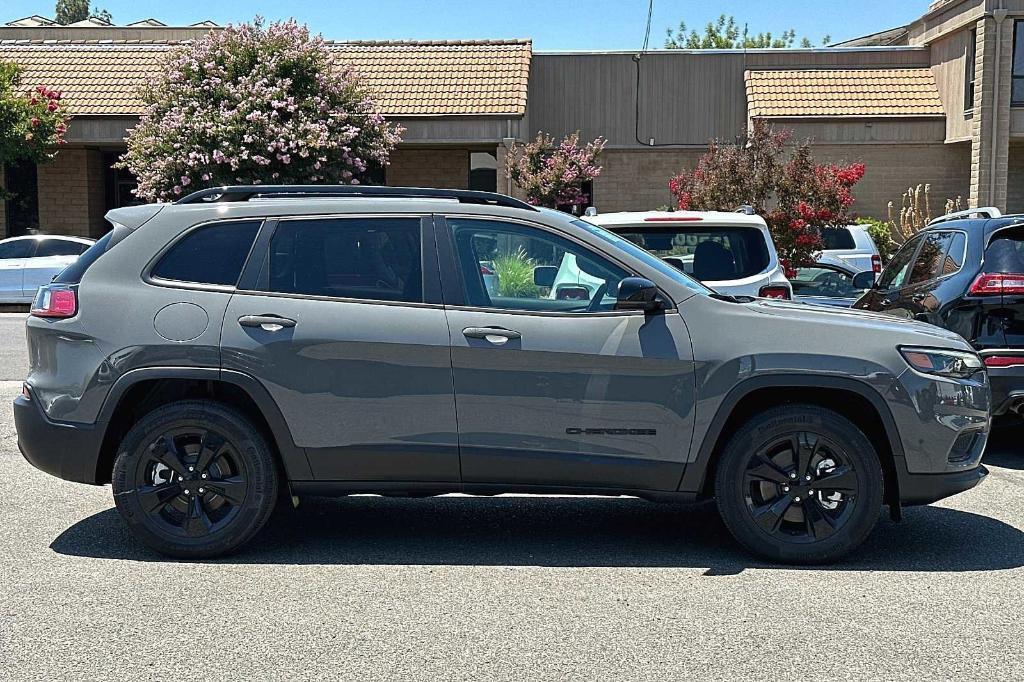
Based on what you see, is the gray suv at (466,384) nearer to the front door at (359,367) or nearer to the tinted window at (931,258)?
the front door at (359,367)

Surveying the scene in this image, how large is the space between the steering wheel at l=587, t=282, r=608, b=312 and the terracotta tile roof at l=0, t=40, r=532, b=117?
774 inches

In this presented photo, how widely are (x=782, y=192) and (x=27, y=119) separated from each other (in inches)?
625

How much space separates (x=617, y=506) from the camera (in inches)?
287

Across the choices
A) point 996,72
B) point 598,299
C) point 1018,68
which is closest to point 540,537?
point 598,299

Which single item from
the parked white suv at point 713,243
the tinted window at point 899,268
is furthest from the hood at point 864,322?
the tinted window at point 899,268

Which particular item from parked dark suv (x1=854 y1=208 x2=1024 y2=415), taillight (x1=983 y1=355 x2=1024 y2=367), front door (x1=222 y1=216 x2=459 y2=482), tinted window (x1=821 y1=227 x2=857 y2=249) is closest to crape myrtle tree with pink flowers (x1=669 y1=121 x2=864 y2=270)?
tinted window (x1=821 y1=227 x2=857 y2=249)

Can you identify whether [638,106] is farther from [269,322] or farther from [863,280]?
[269,322]

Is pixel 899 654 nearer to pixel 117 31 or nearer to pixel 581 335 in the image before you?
pixel 581 335

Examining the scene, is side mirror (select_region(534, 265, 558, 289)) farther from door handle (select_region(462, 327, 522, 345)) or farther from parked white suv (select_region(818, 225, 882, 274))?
parked white suv (select_region(818, 225, 882, 274))

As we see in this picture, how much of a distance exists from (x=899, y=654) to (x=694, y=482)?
146cm

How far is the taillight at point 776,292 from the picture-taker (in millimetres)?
9148

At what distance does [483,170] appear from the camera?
28000 mm

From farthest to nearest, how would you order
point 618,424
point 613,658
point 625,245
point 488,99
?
point 488,99 → point 625,245 → point 618,424 → point 613,658

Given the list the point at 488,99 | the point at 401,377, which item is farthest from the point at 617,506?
the point at 488,99
